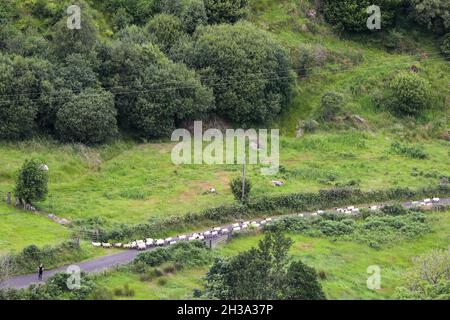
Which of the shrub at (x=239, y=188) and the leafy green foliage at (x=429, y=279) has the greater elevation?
the shrub at (x=239, y=188)

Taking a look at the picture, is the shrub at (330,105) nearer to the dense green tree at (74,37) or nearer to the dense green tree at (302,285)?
the dense green tree at (74,37)

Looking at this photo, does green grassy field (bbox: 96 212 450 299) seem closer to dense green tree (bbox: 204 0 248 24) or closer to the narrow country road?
the narrow country road

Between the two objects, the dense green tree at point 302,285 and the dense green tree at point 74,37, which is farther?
the dense green tree at point 74,37

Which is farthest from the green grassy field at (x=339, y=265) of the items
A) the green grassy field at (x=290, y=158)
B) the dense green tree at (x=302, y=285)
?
the green grassy field at (x=290, y=158)

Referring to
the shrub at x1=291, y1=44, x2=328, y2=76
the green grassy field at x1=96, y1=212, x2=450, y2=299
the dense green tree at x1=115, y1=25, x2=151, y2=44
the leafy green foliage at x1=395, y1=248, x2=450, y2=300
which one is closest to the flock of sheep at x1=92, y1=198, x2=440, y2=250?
the green grassy field at x1=96, y1=212, x2=450, y2=299

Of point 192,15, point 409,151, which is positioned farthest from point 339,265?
point 192,15
